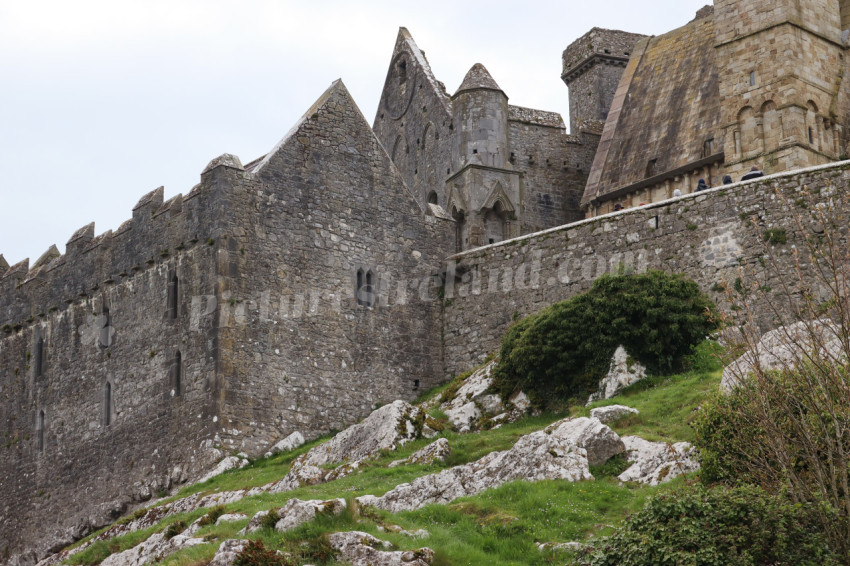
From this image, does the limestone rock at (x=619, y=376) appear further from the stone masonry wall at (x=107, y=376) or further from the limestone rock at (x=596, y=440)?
the stone masonry wall at (x=107, y=376)

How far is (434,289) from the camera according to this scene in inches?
1626

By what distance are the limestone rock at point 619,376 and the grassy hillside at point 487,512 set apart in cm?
123

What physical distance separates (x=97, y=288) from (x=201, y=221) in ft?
19.2

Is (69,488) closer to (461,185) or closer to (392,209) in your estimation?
(392,209)

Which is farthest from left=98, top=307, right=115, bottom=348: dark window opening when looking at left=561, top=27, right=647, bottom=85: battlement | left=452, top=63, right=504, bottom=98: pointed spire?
left=561, top=27, right=647, bottom=85: battlement

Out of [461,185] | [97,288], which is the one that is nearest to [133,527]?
[97,288]

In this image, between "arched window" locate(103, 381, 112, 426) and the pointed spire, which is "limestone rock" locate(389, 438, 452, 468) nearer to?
"arched window" locate(103, 381, 112, 426)

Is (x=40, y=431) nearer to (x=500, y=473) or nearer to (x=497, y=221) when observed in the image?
(x=497, y=221)

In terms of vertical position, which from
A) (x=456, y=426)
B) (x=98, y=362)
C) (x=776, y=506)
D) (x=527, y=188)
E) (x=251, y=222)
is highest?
(x=527, y=188)

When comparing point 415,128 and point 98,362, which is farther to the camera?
point 415,128

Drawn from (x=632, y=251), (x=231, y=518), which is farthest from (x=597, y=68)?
(x=231, y=518)

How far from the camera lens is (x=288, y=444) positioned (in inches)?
1430

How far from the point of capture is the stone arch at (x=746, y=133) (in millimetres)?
A: 40969

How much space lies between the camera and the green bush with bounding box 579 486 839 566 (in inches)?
771
